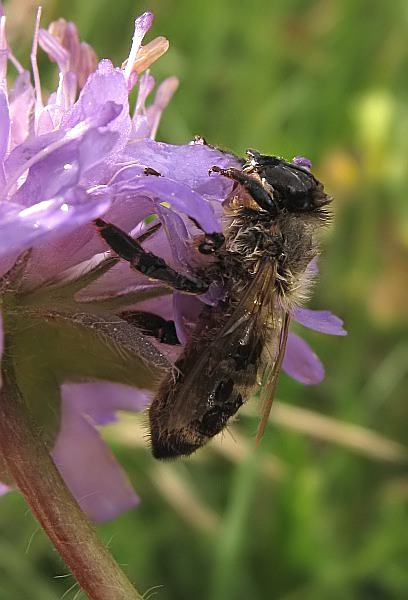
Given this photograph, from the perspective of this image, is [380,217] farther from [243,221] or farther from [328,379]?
[243,221]

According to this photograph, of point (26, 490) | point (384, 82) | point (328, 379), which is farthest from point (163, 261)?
point (384, 82)

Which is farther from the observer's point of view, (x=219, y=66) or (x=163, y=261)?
(x=219, y=66)

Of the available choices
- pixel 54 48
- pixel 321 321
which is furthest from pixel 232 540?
pixel 54 48

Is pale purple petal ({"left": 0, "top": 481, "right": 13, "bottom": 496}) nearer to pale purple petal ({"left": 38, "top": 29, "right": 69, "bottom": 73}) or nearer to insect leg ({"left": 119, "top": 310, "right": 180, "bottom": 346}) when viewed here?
insect leg ({"left": 119, "top": 310, "right": 180, "bottom": 346})

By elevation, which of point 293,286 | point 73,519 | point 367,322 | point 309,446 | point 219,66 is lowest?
point 309,446

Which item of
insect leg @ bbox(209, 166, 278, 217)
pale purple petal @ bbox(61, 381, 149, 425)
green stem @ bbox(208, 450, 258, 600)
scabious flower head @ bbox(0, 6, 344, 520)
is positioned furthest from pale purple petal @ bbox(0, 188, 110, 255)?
green stem @ bbox(208, 450, 258, 600)

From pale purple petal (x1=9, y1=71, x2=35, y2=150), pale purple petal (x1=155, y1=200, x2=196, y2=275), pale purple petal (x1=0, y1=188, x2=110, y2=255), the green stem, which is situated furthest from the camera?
the green stem
